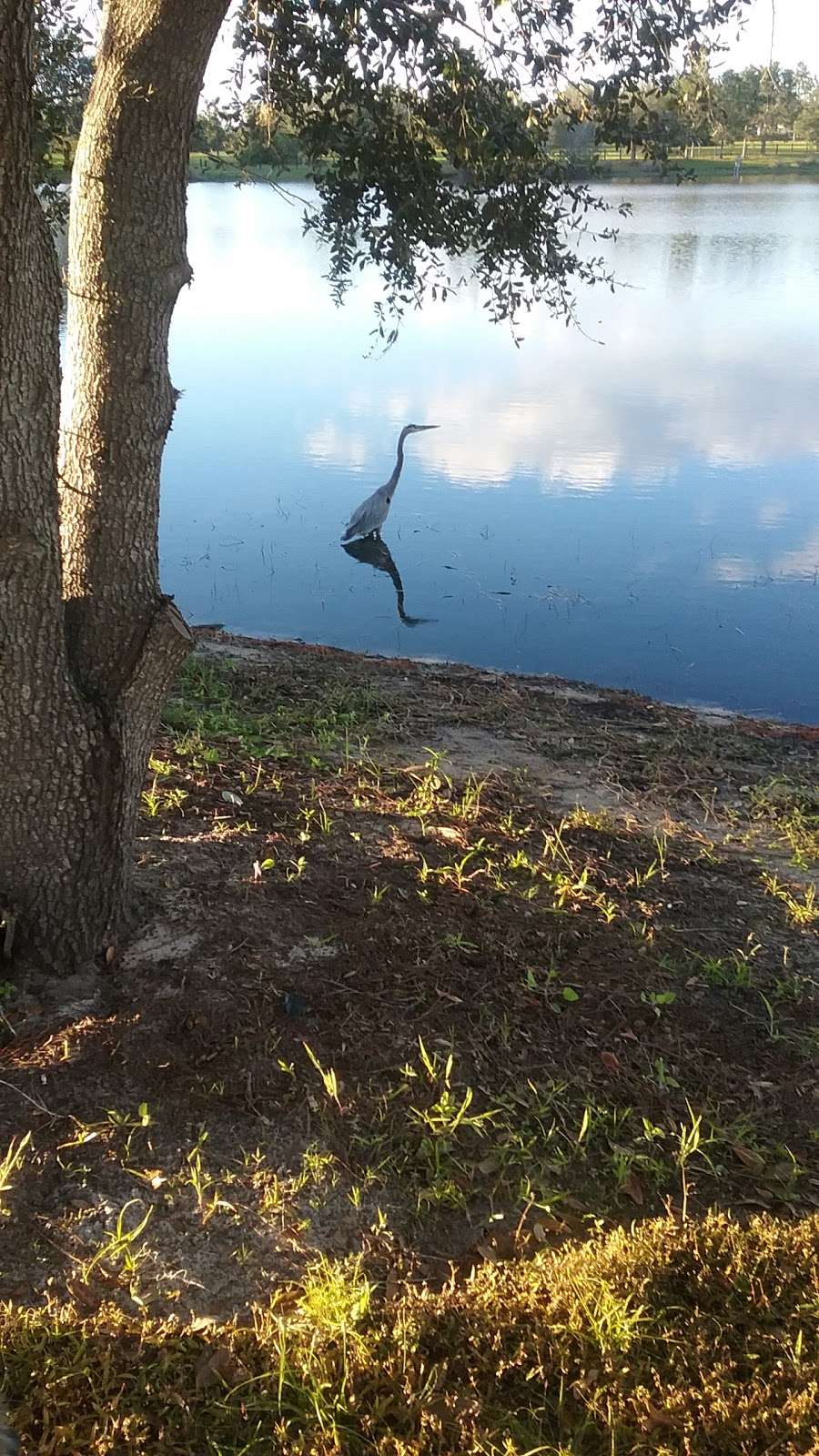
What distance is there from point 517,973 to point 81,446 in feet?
7.03

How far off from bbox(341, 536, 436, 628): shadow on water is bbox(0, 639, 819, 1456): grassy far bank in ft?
25.2

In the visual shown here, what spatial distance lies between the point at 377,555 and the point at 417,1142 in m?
10.4

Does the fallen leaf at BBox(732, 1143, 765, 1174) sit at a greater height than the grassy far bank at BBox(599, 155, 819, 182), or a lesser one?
lesser

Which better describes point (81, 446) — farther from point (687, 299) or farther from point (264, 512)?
point (687, 299)

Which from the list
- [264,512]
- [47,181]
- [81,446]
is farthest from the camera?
[264,512]

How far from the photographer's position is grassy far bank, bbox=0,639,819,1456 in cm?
229

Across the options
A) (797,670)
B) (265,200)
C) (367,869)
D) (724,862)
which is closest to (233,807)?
(367,869)

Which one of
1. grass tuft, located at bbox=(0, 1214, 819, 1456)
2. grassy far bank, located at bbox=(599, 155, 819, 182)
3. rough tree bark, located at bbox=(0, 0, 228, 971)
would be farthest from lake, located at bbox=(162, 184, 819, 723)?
grassy far bank, located at bbox=(599, 155, 819, 182)

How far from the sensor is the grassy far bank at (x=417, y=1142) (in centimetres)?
229

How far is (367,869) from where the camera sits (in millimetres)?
4000

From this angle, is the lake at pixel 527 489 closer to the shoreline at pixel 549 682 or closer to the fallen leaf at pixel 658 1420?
the shoreline at pixel 549 682

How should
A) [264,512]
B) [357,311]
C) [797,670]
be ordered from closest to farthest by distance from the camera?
[797,670] → [264,512] → [357,311]

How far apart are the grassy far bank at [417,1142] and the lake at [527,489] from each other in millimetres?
3576

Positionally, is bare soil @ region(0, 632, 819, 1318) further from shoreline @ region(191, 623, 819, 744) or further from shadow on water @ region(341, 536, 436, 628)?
shadow on water @ region(341, 536, 436, 628)
